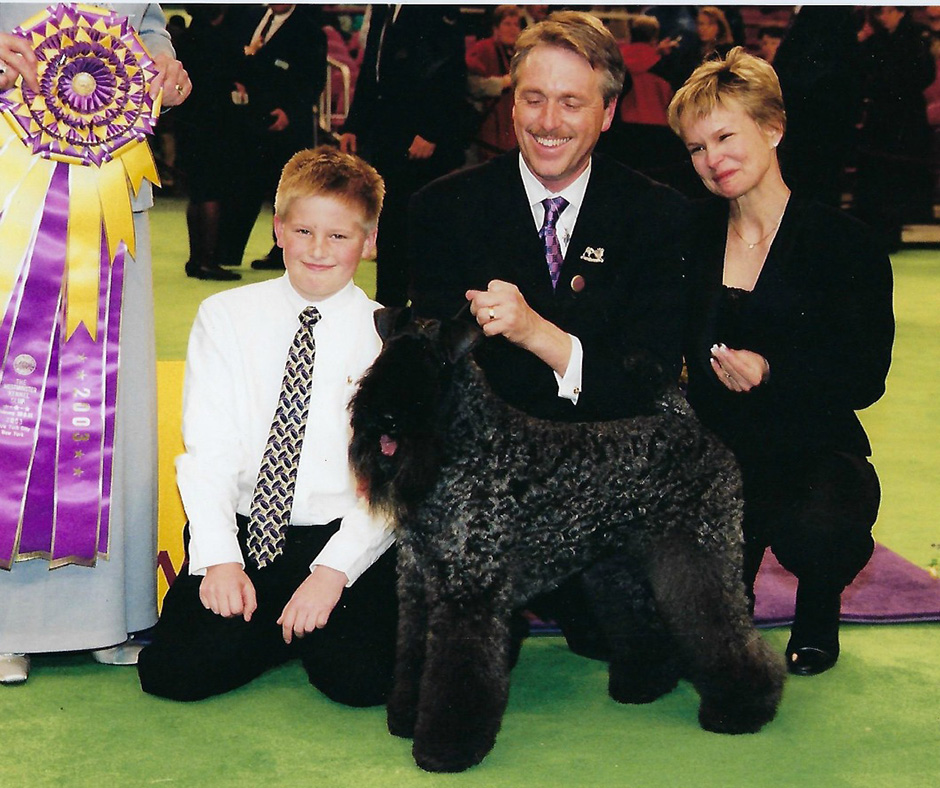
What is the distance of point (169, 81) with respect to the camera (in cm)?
253

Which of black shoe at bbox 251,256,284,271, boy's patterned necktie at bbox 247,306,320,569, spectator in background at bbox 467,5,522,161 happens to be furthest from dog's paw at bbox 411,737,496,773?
spectator in background at bbox 467,5,522,161

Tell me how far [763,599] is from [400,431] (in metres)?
1.39

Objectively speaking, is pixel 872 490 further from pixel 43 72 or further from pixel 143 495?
pixel 43 72

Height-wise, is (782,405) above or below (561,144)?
below

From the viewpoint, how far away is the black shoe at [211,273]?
723 centimetres

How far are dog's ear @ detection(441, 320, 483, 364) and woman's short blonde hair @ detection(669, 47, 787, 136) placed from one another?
34.5 inches

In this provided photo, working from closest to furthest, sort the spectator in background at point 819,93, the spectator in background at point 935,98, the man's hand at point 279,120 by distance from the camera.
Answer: the spectator in background at point 819,93, the man's hand at point 279,120, the spectator in background at point 935,98

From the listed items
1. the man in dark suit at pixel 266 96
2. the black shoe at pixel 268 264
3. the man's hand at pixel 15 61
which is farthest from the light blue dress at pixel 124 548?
the black shoe at pixel 268 264

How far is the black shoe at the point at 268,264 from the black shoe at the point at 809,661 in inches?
218

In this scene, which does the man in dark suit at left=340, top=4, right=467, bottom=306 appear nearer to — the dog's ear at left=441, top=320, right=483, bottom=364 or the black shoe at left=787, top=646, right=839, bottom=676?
the black shoe at left=787, top=646, right=839, bottom=676

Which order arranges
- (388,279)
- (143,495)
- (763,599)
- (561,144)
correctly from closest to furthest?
1. (561,144)
2. (143,495)
3. (763,599)
4. (388,279)

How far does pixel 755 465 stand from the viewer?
A: 262 cm

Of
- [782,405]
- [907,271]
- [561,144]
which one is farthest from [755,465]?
[907,271]

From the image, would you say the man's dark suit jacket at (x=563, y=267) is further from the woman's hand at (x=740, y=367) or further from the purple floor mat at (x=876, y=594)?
the purple floor mat at (x=876, y=594)
